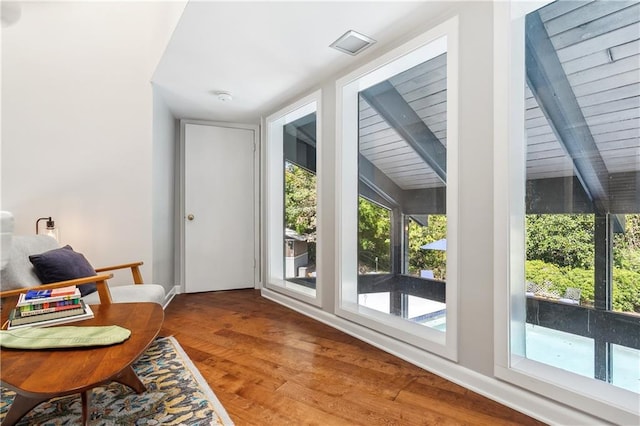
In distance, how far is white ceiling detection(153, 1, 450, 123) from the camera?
1.82 m

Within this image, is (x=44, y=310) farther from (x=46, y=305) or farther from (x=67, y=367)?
(x=67, y=367)

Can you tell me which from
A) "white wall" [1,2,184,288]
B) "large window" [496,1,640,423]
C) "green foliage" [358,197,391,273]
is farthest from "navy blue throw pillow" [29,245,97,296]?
"large window" [496,1,640,423]

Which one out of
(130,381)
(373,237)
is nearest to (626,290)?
(373,237)

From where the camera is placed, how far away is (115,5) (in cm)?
294

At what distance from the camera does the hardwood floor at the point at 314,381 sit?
148cm

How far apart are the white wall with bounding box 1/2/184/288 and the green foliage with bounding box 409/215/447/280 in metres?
2.23

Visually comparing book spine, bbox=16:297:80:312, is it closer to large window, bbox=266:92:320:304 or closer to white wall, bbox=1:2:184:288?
white wall, bbox=1:2:184:288

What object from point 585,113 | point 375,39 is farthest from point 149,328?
point 585,113

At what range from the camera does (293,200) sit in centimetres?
355

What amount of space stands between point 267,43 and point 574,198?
6.40ft

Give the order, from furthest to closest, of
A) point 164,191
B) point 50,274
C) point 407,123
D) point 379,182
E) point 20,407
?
point 164,191, point 379,182, point 407,123, point 50,274, point 20,407

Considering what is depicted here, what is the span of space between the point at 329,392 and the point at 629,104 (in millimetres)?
1895

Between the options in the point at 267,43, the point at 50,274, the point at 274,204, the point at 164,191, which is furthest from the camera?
the point at 274,204

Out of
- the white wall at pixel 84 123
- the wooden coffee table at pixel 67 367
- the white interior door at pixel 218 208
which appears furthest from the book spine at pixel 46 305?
the white interior door at pixel 218 208
